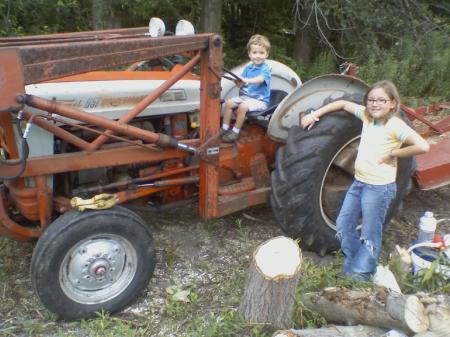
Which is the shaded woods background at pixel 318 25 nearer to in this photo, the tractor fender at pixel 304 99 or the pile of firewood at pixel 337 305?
the tractor fender at pixel 304 99

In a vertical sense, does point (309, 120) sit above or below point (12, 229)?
above

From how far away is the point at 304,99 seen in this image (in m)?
3.69

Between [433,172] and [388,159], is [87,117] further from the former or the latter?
[433,172]

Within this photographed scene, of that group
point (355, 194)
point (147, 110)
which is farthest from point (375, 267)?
point (147, 110)

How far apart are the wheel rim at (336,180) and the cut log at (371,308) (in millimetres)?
946

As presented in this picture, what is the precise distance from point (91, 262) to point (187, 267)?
0.80 meters

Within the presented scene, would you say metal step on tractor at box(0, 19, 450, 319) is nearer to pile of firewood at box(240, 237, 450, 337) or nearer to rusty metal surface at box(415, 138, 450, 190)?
rusty metal surface at box(415, 138, 450, 190)

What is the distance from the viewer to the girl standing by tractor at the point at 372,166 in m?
3.02

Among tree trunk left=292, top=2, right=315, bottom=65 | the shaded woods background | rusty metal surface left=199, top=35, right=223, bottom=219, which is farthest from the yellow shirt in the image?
tree trunk left=292, top=2, right=315, bottom=65

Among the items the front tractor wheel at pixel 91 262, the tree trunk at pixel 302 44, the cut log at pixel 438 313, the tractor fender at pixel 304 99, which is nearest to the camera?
the cut log at pixel 438 313

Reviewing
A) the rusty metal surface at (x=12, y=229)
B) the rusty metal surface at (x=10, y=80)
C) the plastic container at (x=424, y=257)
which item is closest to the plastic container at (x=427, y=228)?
the plastic container at (x=424, y=257)

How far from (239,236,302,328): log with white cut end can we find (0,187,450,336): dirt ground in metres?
0.41

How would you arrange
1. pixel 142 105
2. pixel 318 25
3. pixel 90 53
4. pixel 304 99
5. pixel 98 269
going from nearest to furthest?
1. pixel 90 53
2. pixel 98 269
3. pixel 142 105
4. pixel 304 99
5. pixel 318 25

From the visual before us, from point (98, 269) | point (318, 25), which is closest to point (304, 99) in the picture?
point (98, 269)
